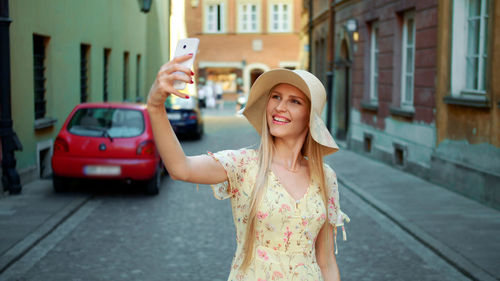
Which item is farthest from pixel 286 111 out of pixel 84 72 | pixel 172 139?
pixel 84 72

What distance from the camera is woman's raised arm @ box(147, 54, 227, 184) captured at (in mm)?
2305

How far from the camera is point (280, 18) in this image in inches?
2131

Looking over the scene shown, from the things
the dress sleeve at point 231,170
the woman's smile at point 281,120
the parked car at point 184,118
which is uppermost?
the woman's smile at point 281,120

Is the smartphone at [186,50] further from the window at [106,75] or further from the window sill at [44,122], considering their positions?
the window at [106,75]

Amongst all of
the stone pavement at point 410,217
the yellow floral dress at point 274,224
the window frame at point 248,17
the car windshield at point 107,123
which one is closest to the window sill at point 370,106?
the stone pavement at point 410,217

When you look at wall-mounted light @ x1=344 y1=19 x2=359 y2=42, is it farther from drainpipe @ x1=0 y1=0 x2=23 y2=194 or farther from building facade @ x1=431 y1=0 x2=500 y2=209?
drainpipe @ x1=0 y1=0 x2=23 y2=194

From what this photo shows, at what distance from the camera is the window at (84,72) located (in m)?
17.7

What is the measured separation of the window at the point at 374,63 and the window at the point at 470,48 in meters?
5.96

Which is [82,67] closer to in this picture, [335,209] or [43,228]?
[43,228]

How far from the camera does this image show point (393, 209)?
998cm

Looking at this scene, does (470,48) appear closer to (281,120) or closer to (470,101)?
(470,101)

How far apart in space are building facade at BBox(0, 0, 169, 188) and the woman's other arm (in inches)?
375

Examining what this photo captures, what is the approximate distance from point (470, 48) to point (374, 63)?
6.48 metres

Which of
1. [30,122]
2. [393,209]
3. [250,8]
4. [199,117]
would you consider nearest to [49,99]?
[30,122]
